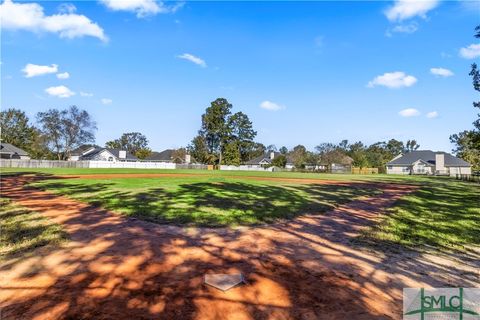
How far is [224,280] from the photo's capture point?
4.05 m

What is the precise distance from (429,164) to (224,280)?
7789 cm

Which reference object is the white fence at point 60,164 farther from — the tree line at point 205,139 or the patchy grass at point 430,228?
the patchy grass at point 430,228

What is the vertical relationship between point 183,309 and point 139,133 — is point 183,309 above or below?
below

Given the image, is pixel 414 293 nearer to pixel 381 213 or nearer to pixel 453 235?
pixel 453 235

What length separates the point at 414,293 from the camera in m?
3.88

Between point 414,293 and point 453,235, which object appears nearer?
point 414,293

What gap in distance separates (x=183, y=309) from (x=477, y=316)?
312 centimetres

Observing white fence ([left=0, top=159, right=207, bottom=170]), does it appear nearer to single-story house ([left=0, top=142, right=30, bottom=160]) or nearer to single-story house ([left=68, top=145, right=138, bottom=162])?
single-story house ([left=0, top=142, right=30, bottom=160])

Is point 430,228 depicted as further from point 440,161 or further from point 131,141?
point 131,141

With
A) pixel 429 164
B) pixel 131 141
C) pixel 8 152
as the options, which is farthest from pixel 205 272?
pixel 131 141

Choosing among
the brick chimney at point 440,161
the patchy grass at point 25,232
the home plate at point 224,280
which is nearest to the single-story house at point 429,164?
the brick chimney at point 440,161

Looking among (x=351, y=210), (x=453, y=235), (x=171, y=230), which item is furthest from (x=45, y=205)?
(x=453, y=235)

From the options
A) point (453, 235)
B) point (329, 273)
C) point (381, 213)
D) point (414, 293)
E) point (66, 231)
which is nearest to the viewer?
point (414, 293)

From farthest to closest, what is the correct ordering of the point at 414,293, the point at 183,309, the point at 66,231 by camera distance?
the point at 66,231 → the point at 414,293 → the point at 183,309
